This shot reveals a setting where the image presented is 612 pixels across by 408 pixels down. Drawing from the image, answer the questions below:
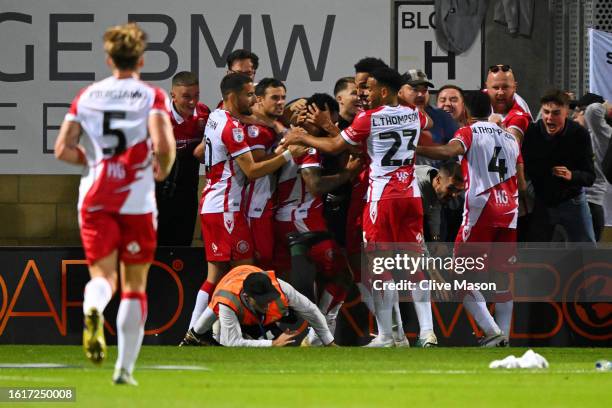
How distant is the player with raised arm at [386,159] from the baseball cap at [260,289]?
0.92 m

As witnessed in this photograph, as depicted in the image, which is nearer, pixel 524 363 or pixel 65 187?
pixel 524 363

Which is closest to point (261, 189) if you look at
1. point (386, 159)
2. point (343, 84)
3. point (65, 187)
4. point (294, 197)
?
point (294, 197)

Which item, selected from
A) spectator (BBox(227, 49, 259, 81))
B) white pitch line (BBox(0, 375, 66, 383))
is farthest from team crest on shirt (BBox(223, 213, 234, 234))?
white pitch line (BBox(0, 375, 66, 383))

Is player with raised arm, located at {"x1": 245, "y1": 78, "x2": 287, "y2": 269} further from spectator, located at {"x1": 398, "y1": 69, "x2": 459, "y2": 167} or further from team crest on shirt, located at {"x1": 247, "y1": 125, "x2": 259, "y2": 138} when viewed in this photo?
spectator, located at {"x1": 398, "y1": 69, "x2": 459, "y2": 167}

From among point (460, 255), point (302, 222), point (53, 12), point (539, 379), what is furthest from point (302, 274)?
point (53, 12)

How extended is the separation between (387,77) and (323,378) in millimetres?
3460

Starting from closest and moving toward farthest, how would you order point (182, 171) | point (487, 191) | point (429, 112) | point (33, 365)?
point (33, 365) < point (487, 191) < point (182, 171) < point (429, 112)

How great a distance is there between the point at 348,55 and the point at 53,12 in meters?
3.00

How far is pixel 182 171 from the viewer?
38.8 feet

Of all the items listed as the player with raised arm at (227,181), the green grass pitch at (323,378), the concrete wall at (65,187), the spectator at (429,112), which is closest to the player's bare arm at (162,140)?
the green grass pitch at (323,378)

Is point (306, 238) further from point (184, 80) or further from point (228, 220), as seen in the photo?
point (184, 80)

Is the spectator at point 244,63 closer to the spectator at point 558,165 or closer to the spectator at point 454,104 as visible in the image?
the spectator at point 454,104

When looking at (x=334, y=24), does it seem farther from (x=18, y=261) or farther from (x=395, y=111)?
(x=18, y=261)

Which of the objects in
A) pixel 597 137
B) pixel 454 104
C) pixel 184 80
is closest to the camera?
pixel 184 80
